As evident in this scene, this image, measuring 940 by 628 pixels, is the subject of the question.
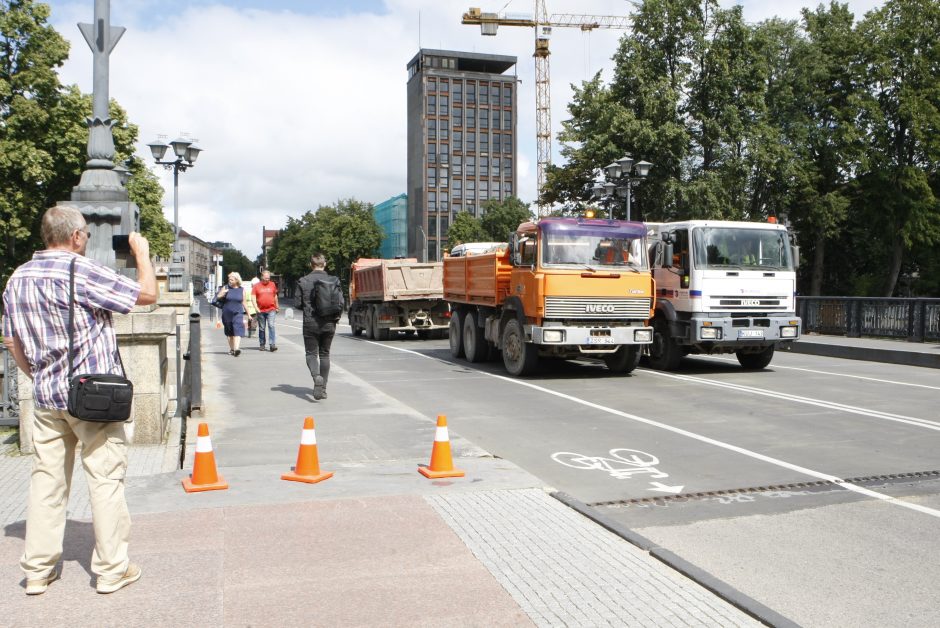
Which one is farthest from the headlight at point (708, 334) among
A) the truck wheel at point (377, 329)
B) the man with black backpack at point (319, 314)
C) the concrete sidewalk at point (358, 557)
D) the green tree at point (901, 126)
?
the green tree at point (901, 126)

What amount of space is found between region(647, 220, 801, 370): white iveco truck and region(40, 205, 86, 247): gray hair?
39.9 feet

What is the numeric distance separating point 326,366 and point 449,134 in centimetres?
11410

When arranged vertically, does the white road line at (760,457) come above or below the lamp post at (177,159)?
below

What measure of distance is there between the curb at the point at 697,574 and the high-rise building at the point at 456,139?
115 meters

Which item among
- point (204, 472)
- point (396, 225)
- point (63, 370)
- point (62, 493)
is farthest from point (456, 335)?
point (396, 225)

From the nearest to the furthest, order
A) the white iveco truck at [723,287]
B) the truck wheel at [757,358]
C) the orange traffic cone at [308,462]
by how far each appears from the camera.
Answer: the orange traffic cone at [308,462] → the white iveco truck at [723,287] → the truck wheel at [757,358]

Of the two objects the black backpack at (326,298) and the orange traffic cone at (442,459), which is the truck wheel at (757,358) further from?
the orange traffic cone at (442,459)

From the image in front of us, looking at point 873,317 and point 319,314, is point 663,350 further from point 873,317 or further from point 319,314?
point 873,317

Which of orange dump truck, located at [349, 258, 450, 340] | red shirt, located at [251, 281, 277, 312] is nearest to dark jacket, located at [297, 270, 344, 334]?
red shirt, located at [251, 281, 277, 312]

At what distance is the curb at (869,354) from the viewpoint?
17416 millimetres

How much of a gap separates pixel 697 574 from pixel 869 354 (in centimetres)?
1681

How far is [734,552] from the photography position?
486cm

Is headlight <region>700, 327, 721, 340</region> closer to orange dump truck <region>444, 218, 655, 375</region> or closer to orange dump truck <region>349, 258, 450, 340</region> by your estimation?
orange dump truck <region>444, 218, 655, 375</region>

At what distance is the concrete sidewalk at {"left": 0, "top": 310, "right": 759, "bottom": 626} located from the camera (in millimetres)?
3715
